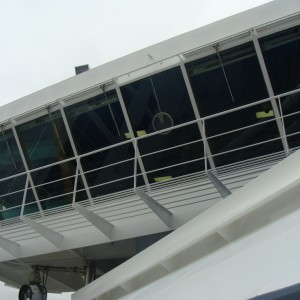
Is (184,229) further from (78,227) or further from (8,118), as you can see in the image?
(8,118)

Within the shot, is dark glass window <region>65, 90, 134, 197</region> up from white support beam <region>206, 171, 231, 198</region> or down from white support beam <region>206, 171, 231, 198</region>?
up

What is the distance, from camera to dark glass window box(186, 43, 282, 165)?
6965 mm

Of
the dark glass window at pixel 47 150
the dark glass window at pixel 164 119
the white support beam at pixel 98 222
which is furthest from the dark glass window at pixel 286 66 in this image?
the dark glass window at pixel 47 150

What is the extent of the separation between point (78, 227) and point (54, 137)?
1619mm

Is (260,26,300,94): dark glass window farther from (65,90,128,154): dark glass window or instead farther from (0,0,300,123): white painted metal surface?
(65,90,128,154): dark glass window

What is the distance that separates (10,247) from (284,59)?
5.00 meters

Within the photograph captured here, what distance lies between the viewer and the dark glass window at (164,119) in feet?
24.0

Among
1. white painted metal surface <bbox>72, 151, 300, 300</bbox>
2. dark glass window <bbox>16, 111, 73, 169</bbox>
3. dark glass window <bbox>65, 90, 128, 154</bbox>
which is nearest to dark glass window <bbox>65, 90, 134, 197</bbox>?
dark glass window <bbox>65, 90, 128, 154</bbox>

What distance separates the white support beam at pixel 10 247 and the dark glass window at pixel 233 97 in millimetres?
3443

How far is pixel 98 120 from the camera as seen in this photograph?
793 cm

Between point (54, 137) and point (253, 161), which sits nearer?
point (253, 161)

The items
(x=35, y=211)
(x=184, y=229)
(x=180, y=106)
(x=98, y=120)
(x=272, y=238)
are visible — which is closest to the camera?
(x=272, y=238)

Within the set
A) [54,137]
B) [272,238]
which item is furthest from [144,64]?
[272,238]

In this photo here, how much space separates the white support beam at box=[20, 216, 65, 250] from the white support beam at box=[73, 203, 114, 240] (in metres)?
0.82
